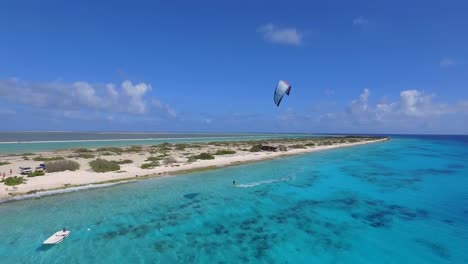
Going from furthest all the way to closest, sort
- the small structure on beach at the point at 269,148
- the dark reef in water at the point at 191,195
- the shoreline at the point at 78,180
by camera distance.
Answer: the small structure on beach at the point at 269,148, the dark reef in water at the point at 191,195, the shoreline at the point at 78,180

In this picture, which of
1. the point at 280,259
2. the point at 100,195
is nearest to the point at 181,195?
the point at 100,195

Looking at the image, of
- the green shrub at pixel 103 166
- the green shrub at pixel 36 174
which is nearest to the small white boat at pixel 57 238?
the green shrub at pixel 36 174

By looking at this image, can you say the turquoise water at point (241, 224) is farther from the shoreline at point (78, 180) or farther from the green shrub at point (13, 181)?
the green shrub at point (13, 181)

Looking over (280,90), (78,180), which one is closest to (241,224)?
(280,90)

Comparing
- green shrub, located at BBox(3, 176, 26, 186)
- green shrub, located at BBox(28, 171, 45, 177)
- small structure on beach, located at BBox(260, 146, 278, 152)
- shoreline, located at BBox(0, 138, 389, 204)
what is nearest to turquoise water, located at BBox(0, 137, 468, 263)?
shoreline, located at BBox(0, 138, 389, 204)

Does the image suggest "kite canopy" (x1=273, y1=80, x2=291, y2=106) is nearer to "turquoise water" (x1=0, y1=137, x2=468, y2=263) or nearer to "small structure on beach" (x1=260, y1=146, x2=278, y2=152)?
"turquoise water" (x1=0, y1=137, x2=468, y2=263)

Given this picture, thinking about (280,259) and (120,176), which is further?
(120,176)

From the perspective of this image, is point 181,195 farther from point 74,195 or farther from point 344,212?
point 344,212
